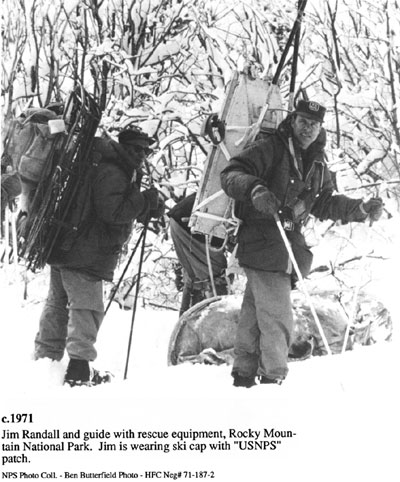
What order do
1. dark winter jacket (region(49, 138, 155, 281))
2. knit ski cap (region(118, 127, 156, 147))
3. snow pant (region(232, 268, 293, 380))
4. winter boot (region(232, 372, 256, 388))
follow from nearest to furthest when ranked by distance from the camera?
snow pant (region(232, 268, 293, 380)) < winter boot (region(232, 372, 256, 388)) < dark winter jacket (region(49, 138, 155, 281)) < knit ski cap (region(118, 127, 156, 147))

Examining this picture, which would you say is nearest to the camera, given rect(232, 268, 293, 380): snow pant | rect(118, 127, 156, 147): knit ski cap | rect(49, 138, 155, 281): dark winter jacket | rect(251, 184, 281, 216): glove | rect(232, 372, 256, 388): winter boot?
rect(251, 184, 281, 216): glove

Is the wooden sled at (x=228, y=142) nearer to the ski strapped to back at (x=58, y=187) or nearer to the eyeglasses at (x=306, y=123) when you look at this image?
the eyeglasses at (x=306, y=123)

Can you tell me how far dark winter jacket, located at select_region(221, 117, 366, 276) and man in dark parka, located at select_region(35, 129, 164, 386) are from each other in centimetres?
57

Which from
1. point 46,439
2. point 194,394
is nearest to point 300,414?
point 194,394

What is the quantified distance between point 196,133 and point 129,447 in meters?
3.85

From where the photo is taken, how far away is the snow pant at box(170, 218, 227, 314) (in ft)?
15.1

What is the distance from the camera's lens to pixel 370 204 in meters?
3.63

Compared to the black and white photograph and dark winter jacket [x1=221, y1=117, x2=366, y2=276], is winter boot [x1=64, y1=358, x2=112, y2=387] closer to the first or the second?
the black and white photograph

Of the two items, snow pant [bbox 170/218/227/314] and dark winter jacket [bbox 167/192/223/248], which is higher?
dark winter jacket [bbox 167/192/223/248]

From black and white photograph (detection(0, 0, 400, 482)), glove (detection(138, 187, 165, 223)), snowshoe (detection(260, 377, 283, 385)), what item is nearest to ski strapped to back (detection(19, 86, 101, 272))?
black and white photograph (detection(0, 0, 400, 482))

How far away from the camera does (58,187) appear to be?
3693mm

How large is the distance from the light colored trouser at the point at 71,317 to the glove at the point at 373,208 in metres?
1.44

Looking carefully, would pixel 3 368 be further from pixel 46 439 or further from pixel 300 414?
pixel 300 414

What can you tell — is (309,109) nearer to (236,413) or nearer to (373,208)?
(373,208)
